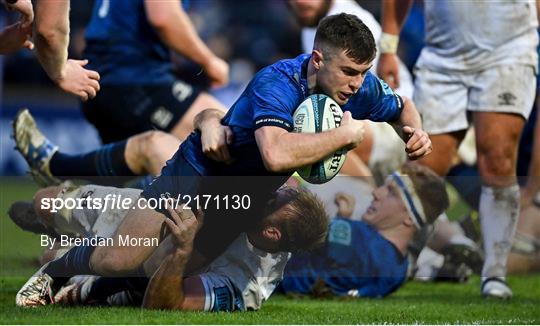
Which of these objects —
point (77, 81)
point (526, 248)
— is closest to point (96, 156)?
point (77, 81)

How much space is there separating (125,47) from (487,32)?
2.71 m

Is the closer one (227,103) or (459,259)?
(459,259)

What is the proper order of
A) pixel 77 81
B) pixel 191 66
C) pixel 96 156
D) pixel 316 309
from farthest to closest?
1. pixel 191 66
2. pixel 96 156
3. pixel 316 309
4. pixel 77 81

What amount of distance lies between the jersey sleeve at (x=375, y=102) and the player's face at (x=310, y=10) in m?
2.86

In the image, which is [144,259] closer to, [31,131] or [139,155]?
[139,155]

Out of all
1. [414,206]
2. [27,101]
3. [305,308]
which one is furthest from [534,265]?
[27,101]

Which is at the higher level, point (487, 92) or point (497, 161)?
point (487, 92)

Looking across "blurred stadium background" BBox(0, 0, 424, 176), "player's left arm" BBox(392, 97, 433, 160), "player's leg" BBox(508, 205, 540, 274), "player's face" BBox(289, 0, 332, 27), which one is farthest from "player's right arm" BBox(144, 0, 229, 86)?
"blurred stadium background" BBox(0, 0, 424, 176)

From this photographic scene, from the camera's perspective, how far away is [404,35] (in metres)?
12.4

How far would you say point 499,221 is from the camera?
770 cm

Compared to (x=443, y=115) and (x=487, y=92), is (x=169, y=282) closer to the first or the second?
(x=443, y=115)

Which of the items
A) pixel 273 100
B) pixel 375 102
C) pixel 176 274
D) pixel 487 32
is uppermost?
pixel 273 100

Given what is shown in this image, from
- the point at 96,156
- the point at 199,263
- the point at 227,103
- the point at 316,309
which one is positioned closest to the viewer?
the point at 199,263

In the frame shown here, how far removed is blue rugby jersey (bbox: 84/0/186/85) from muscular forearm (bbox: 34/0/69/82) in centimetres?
274
